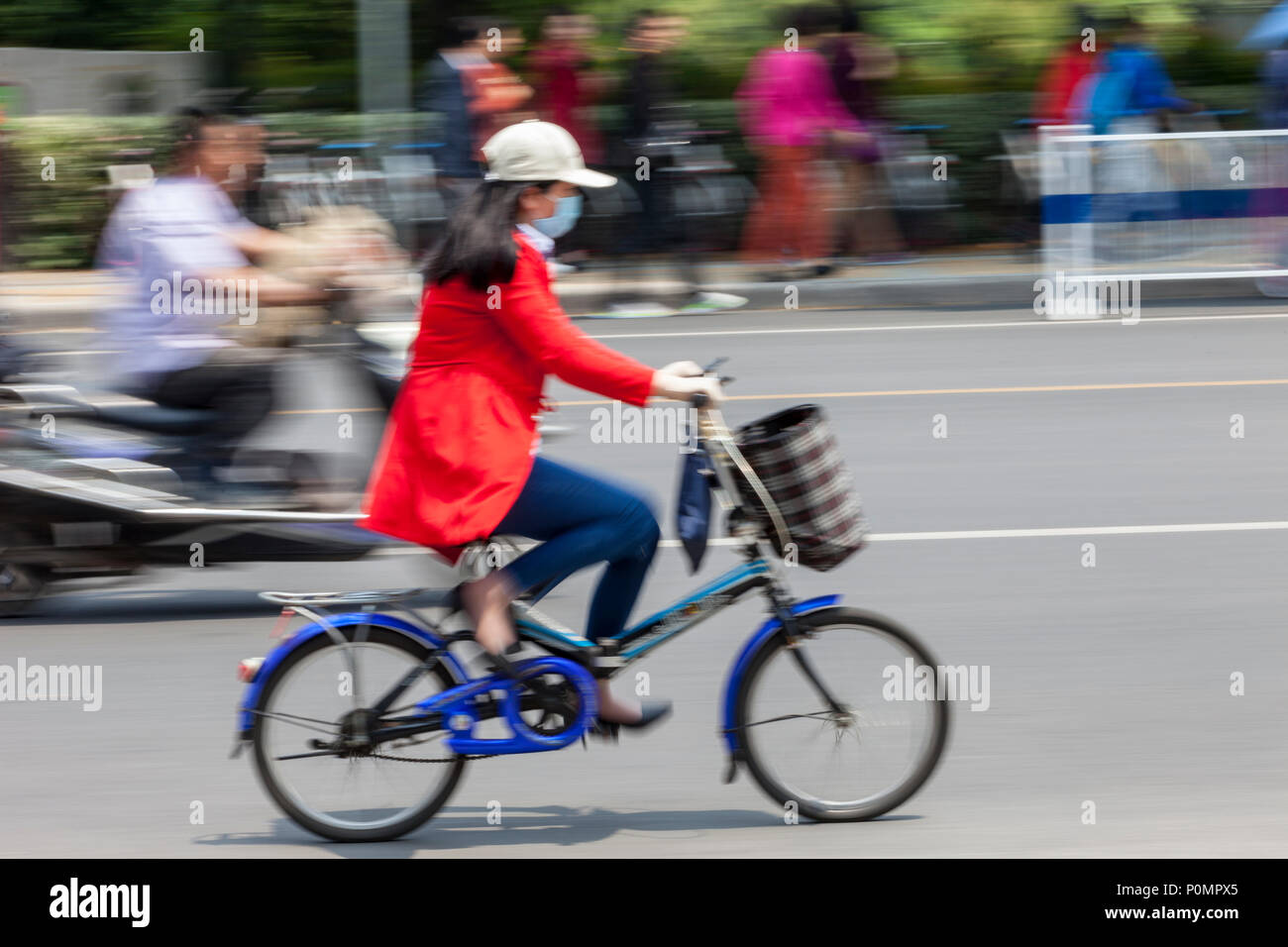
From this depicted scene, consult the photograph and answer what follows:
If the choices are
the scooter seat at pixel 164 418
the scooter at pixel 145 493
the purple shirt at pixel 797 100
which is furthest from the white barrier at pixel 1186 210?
the scooter seat at pixel 164 418

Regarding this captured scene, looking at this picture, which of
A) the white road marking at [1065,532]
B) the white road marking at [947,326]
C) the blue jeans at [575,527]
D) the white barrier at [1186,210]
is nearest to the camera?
the blue jeans at [575,527]

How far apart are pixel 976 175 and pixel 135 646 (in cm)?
1099

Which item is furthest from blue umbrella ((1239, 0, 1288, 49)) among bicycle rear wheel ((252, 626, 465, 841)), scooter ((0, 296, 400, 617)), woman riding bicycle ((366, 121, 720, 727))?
bicycle rear wheel ((252, 626, 465, 841))

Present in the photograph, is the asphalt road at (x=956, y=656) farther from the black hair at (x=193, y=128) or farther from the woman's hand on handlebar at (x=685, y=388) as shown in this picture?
the black hair at (x=193, y=128)

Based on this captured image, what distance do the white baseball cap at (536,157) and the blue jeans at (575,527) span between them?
0.66 metres

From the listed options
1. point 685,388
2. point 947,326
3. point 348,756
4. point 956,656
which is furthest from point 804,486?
point 947,326

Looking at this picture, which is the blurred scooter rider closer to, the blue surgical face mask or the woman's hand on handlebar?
the woman's hand on handlebar

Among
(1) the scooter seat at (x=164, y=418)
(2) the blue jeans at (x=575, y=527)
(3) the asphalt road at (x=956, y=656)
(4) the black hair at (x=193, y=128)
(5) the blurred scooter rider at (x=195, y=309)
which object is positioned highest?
(4) the black hair at (x=193, y=128)

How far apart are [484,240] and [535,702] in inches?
43.1

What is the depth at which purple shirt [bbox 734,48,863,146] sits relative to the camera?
14547 mm

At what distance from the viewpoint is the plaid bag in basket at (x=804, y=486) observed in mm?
4488

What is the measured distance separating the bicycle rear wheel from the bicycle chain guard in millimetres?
45

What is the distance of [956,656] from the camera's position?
6.21m

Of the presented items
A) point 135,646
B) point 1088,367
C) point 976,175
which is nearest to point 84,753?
point 135,646
